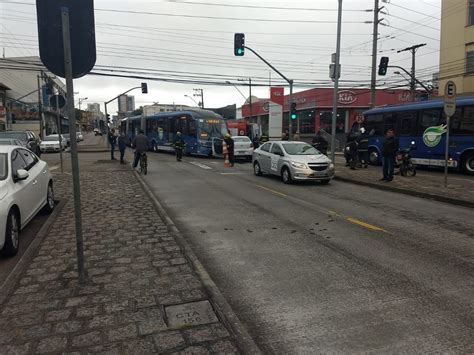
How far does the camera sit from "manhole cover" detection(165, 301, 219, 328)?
3.75 metres

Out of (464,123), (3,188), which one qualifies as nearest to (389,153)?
(464,123)

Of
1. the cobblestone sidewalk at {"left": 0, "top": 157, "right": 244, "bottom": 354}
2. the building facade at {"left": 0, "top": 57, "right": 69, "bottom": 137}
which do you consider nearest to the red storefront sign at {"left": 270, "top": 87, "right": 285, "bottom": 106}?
the cobblestone sidewalk at {"left": 0, "top": 157, "right": 244, "bottom": 354}

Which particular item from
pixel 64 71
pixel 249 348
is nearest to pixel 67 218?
pixel 64 71

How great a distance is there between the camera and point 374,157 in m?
21.9

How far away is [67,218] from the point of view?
8.11 metres

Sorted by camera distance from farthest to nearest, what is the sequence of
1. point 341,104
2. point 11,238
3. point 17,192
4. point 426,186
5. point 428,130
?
point 341,104, point 428,130, point 426,186, point 17,192, point 11,238

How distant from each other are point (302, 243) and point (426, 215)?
3763 mm

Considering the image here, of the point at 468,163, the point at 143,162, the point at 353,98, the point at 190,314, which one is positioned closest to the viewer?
the point at 190,314

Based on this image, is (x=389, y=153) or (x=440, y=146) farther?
(x=440, y=146)

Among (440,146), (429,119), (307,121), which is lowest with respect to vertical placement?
(440,146)

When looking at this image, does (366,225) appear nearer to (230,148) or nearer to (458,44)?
(230,148)

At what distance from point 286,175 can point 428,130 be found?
8.29 m

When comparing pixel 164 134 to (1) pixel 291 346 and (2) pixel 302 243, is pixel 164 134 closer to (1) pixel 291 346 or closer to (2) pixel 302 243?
(2) pixel 302 243

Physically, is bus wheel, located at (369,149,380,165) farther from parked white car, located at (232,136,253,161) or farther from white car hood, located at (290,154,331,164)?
white car hood, located at (290,154,331,164)
